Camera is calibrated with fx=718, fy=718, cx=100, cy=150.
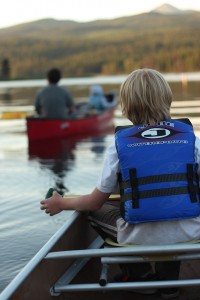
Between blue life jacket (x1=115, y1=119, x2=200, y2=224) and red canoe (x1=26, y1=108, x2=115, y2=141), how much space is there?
40.9ft

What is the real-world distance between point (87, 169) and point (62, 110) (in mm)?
5105

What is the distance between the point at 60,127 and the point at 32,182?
6335 millimetres

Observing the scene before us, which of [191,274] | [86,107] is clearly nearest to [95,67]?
[86,107]

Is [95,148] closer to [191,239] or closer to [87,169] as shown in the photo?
[87,169]

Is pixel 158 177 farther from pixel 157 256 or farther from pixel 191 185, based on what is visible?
pixel 157 256

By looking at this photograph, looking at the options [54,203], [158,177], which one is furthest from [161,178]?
[54,203]

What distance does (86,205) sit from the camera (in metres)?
4.75

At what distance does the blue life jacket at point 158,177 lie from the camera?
4.30 metres

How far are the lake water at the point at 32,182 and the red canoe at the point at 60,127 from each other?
0.41 m

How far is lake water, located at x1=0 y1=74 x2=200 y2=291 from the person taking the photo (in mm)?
7487

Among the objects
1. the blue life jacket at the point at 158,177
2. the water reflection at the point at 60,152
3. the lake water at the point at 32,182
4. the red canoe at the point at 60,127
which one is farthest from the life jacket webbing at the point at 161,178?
the red canoe at the point at 60,127

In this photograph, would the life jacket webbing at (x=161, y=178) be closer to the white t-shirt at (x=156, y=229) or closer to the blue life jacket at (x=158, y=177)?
the blue life jacket at (x=158, y=177)

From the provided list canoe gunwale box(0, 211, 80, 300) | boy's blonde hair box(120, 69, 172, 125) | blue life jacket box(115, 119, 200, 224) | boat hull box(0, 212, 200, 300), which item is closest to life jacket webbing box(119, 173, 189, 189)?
blue life jacket box(115, 119, 200, 224)

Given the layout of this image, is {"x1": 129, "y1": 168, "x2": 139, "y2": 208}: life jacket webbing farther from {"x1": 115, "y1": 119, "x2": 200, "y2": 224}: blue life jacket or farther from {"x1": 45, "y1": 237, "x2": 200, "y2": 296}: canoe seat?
{"x1": 45, "y1": 237, "x2": 200, "y2": 296}: canoe seat
